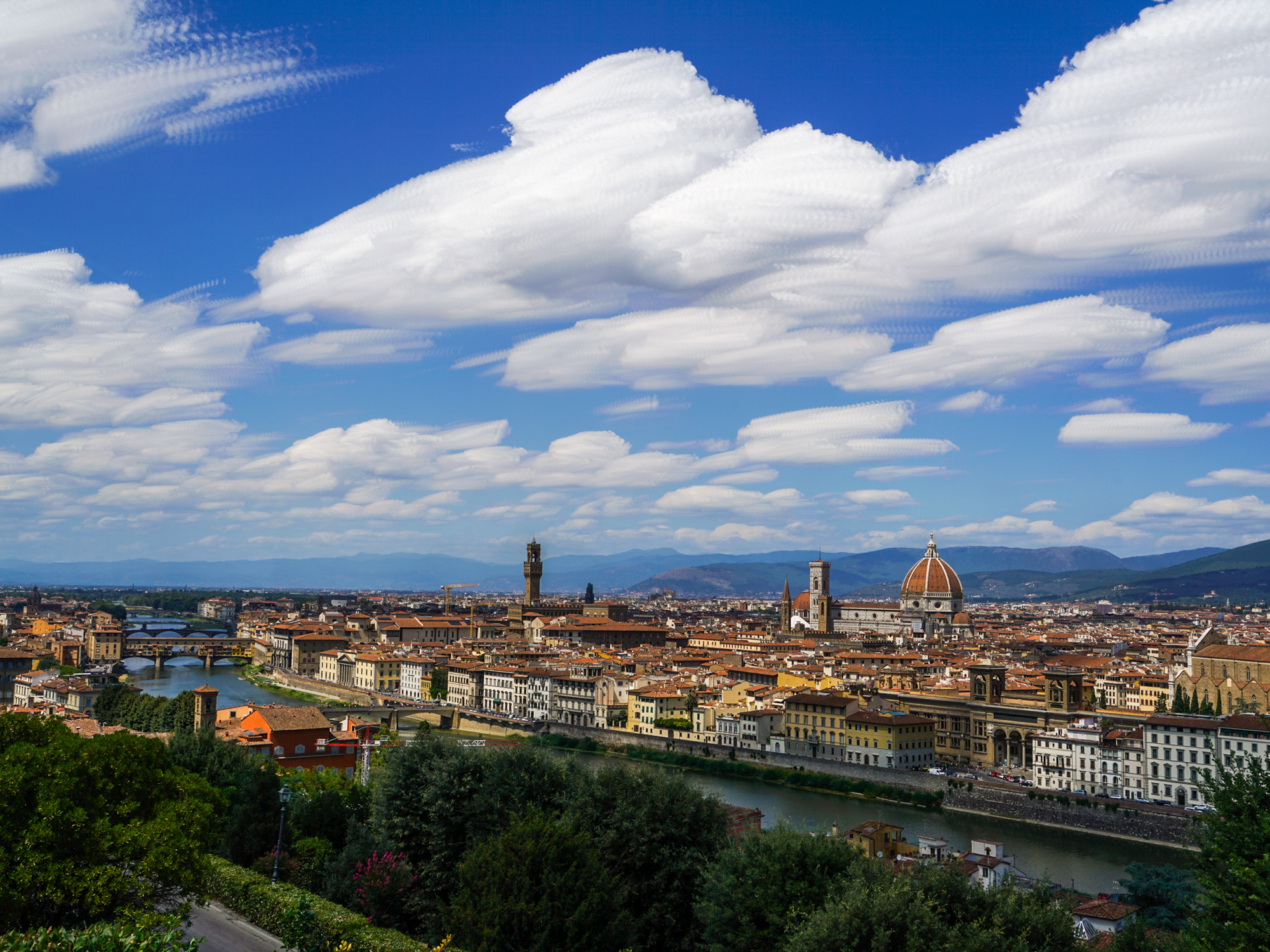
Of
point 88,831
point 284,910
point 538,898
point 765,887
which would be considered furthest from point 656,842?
point 88,831

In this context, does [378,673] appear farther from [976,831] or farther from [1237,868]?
[1237,868]

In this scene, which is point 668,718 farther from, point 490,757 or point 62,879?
point 62,879

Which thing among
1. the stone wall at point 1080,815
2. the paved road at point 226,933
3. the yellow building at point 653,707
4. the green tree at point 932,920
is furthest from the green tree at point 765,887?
the yellow building at point 653,707

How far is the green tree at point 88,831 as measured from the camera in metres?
9.80

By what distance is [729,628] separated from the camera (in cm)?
9412

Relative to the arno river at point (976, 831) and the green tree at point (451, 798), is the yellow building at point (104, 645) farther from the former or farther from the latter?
the green tree at point (451, 798)

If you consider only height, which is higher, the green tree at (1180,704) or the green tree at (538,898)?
the green tree at (538,898)

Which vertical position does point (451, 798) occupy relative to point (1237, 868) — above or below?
below

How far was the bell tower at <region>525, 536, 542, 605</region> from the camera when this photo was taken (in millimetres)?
94375

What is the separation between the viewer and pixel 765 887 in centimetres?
1157

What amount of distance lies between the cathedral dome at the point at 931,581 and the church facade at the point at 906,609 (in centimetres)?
5

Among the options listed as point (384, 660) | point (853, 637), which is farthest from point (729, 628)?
point (384, 660)

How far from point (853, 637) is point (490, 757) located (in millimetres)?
69033

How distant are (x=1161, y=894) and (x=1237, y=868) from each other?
32.4 feet
